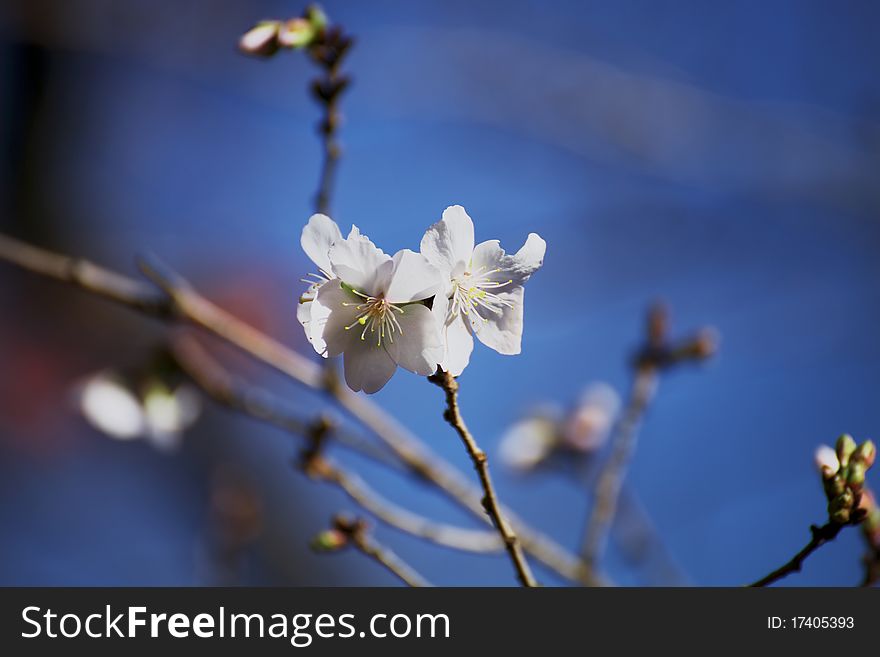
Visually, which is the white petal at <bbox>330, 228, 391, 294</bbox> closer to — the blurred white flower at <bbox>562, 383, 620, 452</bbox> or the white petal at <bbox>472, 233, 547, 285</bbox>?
the white petal at <bbox>472, 233, 547, 285</bbox>

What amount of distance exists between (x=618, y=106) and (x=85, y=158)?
2.59m

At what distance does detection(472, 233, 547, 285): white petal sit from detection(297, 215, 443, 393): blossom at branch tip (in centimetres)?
10

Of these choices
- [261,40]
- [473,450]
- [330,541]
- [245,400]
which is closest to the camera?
[473,450]

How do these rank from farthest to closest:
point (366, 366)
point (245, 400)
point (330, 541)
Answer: point (245, 400), point (330, 541), point (366, 366)

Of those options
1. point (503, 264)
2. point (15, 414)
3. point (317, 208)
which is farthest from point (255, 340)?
point (15, 414)

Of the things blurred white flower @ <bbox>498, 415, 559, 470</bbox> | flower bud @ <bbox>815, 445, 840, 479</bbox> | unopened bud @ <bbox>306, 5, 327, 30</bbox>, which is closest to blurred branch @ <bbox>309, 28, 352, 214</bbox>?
unopened bud @ <bbox>306, 5, 327, 30</bbox>

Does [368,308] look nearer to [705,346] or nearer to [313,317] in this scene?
[313,317]

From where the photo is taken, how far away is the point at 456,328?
84 cm

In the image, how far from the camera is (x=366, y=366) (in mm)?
850

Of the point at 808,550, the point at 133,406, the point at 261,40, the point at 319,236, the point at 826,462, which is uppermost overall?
the point at 261,40

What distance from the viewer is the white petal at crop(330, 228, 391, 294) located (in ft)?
2.59

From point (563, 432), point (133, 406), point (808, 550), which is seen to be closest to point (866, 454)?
point (808, 550)

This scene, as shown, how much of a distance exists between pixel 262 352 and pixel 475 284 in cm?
59
